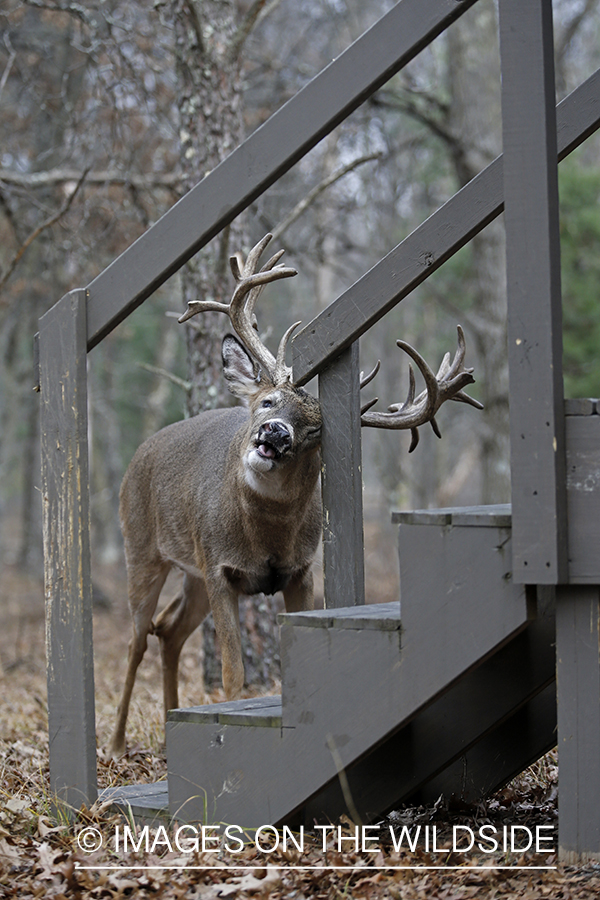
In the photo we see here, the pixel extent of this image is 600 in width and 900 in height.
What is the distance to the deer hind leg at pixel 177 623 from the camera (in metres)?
7.44

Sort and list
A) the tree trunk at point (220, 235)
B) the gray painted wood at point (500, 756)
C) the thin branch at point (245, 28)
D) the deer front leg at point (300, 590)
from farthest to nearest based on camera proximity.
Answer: the tree trunk at point (220, 235) → the thin branch at point (245, 28) → the deer front leg at point (300, 590) → the gray painted wood at point (500, 756)

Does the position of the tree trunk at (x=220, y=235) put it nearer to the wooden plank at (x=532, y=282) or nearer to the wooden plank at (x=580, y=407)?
the wooden plank at (x=532, y=282)

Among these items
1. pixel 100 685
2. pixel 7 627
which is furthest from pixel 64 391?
pixel 7 627

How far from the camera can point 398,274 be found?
16.8 feet

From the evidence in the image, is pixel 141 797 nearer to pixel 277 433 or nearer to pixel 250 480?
pixel 250 480

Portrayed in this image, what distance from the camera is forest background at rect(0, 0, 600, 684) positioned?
905 centimetres

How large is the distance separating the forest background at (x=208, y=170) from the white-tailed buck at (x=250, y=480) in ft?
5.03

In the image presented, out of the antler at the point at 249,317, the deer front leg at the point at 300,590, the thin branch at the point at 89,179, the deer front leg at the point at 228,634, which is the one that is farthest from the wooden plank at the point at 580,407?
the thin branch at the point at 89,179

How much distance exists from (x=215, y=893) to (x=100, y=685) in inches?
293

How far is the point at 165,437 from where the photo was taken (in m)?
7.45

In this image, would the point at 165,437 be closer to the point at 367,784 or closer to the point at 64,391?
the point at 64,391

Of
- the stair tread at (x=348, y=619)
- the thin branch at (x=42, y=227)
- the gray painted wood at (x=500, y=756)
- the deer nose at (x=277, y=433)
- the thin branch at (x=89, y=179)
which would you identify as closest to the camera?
the stair tread at (x=348, y=619)

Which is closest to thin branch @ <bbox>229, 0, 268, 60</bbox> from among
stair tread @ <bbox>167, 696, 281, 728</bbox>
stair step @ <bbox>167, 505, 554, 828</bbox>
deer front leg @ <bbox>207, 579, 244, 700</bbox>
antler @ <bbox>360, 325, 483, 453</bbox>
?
antler @ <bbox>360, 325, 483, 453</bbox>

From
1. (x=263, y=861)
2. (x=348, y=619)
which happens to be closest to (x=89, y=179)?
(x=348, y=619)
